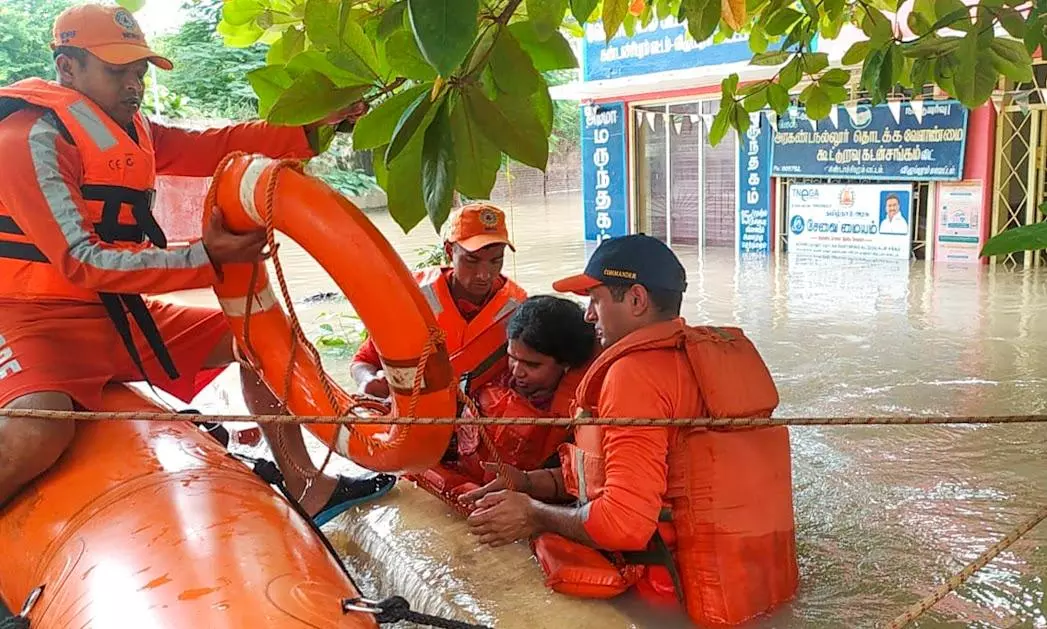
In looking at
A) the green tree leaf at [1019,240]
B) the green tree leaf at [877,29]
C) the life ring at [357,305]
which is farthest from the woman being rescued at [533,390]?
the green tree leaf at [1019,240]

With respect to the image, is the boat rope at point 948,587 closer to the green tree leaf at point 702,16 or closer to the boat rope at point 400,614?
the boat rope at point 400,614

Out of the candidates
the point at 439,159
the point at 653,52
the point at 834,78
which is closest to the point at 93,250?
the point at 439,159

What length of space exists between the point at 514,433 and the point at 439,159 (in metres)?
1.69

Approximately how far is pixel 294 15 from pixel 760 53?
1.77m

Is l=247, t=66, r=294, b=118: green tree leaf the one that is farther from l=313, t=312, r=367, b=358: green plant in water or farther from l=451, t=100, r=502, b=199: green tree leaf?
l=313, t=312, r=367, b=358: green plant in water

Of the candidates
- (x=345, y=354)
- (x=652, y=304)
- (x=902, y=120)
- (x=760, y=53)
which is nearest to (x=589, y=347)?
(x=652, y=304)

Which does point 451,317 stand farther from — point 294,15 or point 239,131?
point 294,15

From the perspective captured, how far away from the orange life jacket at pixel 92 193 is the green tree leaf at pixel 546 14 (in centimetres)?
148

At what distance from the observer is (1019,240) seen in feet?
3.65

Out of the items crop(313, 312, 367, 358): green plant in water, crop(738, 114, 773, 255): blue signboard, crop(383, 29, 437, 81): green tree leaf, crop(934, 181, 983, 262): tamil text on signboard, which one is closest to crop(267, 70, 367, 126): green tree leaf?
crop(383, 29, 437, 81): green tree leaf

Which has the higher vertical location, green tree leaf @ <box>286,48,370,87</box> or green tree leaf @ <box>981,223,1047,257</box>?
green tree leaf @ <box>286,48,370,87</box>

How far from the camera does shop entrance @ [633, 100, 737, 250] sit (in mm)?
11000

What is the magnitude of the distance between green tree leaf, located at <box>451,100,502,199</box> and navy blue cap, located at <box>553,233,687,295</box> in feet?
2.70

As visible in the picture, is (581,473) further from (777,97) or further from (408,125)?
(777,97)
